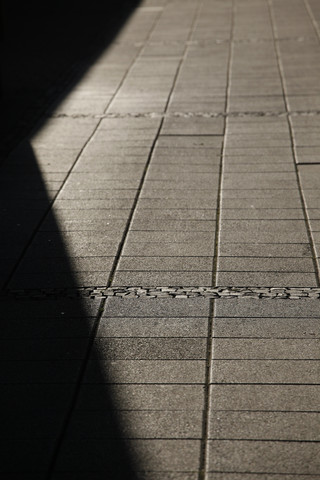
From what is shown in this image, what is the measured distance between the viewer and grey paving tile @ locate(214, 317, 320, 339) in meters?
4.33

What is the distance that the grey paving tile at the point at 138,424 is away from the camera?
3.50 metres

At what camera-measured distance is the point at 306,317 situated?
451cm

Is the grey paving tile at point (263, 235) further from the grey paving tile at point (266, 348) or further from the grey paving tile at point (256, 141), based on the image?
the grey paving tile at point (256, 141)

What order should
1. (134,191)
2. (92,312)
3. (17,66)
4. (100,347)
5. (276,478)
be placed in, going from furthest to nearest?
(17,66)
(134,191)
(92,312)
(100,347)
(276,478)

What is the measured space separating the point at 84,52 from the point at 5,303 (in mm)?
8389

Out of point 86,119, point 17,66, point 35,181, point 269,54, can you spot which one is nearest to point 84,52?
point 17,66

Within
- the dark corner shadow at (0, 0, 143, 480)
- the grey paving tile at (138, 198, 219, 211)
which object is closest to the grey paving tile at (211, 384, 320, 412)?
the dark corner shadow at (0, 0, 143, 480)

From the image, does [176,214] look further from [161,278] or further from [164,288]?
[164,288]

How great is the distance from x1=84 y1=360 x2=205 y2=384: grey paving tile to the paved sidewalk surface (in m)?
0.01

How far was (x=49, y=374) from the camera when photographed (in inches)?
158

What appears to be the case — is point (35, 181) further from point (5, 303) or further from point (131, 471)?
point (131, 471)

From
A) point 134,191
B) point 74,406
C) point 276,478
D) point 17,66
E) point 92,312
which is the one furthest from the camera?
point 17,66

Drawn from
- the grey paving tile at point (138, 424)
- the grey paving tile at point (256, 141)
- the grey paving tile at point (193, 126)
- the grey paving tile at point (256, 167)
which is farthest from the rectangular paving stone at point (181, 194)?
the grey paving tile at point (138, 424)

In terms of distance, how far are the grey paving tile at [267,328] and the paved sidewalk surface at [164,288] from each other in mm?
13
